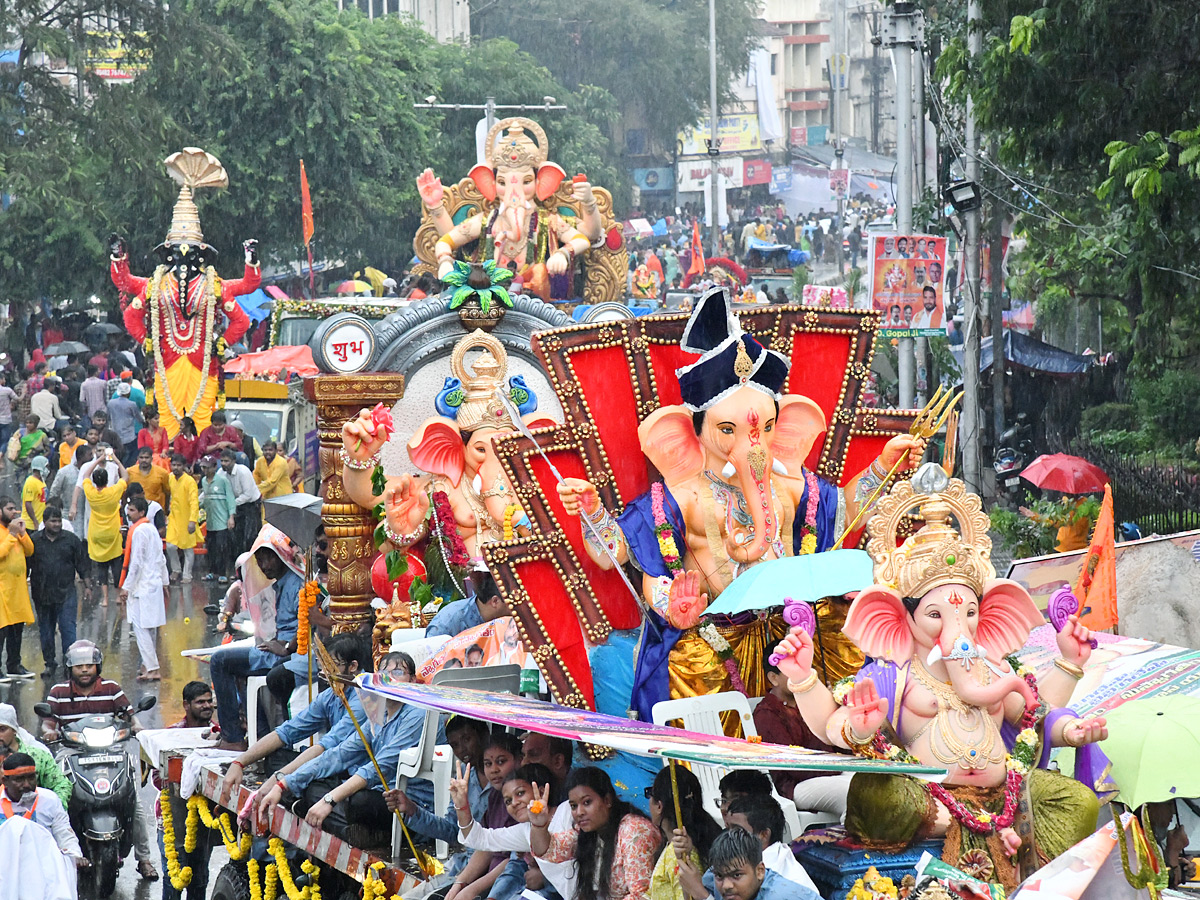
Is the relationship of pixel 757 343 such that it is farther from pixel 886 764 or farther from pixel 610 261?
pixel 610 261

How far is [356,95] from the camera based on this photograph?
37438mm

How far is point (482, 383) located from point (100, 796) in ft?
10.0

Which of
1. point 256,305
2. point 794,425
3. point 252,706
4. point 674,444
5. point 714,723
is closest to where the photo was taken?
point 714,723

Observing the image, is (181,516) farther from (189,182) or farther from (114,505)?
(189,182)

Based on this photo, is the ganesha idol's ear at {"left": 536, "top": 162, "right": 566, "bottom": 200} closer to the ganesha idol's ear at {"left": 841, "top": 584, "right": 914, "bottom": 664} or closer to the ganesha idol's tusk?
the ganesha idol's tusk

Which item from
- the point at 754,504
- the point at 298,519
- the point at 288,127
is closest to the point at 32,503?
the point at 298,519

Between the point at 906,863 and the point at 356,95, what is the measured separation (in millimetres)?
33008

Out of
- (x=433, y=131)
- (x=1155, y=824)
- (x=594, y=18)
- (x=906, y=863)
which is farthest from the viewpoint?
(x=594, y=18)

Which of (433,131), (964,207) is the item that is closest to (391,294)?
(433,131)

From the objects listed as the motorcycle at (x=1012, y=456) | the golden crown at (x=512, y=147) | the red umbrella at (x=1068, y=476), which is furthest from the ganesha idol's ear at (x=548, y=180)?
the motorcycle at (x=1012, y=456)

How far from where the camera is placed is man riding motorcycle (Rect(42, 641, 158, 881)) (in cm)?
1048

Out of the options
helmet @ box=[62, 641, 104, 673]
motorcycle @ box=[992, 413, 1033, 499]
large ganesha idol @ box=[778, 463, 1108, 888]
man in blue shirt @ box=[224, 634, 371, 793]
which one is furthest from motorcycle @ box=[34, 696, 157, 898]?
motorcycle @ box=[992, 413, 1033, 499]

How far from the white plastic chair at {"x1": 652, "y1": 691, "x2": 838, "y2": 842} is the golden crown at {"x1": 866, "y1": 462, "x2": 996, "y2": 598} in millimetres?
935

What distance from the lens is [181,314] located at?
22.3m
